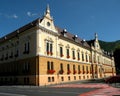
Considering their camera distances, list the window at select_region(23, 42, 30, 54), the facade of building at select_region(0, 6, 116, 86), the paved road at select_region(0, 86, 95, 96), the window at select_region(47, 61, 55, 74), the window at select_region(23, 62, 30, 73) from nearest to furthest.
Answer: the paved road at select_region(0, 86, 95, 96) → the facade of building at select_region(0, 6, 116, 86) → the window at select_region(47, 61, 55, 74) → the window at select_region(23, 62, 30, 73) → the window at select_region(23, 42, 30, 54)

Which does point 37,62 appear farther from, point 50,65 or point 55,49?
point 55,49

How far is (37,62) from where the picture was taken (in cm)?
4191

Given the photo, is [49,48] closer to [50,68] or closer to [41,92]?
[50,68]

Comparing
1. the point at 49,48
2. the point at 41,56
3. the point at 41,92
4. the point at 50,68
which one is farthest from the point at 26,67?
the point at 41,92

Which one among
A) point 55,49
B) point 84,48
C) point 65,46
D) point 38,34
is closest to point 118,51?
point 84,48

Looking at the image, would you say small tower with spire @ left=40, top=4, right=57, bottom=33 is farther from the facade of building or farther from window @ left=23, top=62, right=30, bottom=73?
window @ left=23, top=62, right=30, bottom=73

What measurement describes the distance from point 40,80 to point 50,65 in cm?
526

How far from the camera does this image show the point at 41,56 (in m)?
42.6

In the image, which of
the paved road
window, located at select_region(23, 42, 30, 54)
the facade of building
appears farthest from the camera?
window, located at select_region(23, 42, 30, 54)

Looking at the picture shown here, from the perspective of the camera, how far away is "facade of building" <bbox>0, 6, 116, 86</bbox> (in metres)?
42.7

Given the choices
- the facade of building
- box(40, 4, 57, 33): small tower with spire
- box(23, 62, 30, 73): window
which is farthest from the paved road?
box(40, 4, 57, 33): small tower with spire

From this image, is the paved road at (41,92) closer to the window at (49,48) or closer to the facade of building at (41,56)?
the facade of building at (41,56)

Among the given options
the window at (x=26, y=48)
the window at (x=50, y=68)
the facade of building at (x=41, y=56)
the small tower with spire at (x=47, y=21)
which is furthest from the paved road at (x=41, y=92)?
the small tower with spire at (x=47, y=21)

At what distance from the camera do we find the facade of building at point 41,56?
4272 cm
